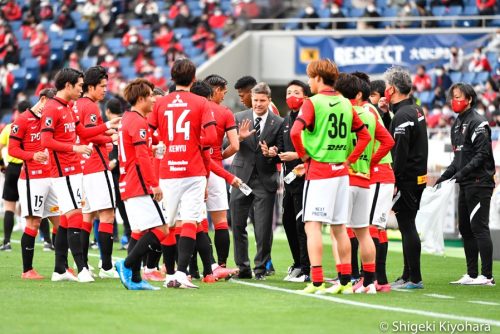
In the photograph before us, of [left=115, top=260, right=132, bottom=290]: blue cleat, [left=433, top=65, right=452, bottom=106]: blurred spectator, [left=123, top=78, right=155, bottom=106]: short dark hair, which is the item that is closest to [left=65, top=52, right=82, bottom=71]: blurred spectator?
[left=433, top=65, right=452, bottom=106]: blurred spectator

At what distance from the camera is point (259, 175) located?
13.1 meters

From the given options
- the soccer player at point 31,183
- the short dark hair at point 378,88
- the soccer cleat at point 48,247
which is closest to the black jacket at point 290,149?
the short dark hair at point 378,88

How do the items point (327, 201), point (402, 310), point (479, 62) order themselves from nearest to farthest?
point (402, 310) → point (327, 201) → point (479, 62)

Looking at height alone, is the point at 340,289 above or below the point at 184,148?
below

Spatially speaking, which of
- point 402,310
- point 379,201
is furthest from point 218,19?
point 402,310

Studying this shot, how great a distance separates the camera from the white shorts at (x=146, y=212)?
1085 cm

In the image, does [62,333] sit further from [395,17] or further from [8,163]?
[395,17]

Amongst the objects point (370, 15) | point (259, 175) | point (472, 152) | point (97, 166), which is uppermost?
point (370, 15)

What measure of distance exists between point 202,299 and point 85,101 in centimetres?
325

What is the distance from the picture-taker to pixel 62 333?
26.0ft

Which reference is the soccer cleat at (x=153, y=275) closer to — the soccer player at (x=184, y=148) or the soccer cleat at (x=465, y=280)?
the soccer player at (x=184, y=148)

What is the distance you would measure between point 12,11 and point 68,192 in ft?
86.9

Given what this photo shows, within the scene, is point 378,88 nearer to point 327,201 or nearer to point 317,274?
point 327,201

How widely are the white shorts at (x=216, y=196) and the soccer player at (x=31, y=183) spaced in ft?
5.81
